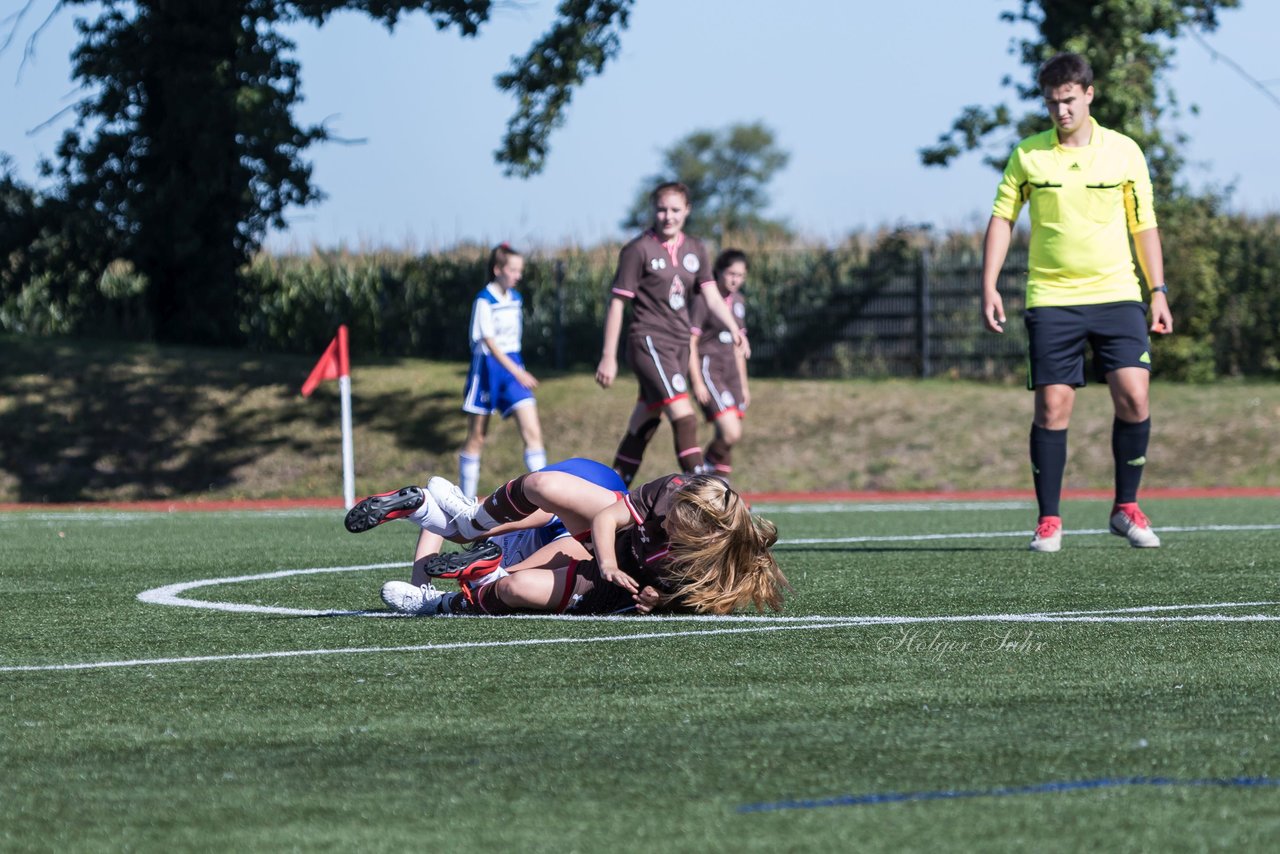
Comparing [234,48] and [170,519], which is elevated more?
[234,48]

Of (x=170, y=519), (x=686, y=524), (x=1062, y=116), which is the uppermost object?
(x=1062, y=116)

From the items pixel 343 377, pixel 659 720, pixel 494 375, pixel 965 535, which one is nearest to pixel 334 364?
pixel 343 377

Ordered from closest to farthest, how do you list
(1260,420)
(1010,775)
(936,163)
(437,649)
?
1. (1010,775)
2. (437,649)
3. (1260,420)
4. (936,163)

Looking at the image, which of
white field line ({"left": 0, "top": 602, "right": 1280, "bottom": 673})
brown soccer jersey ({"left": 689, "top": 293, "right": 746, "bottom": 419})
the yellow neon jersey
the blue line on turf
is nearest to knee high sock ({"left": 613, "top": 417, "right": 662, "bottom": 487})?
brown soccer jersey ({"left": 689, "top": 293, "right": 746, "bottom": 419})

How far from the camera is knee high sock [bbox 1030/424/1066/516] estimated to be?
9.22 meters

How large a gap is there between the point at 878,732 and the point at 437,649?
1.88 meters

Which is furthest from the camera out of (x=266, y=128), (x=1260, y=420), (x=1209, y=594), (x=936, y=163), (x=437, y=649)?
(x=936, y=163)

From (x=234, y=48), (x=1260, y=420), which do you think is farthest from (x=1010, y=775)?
(x=234, y=48)

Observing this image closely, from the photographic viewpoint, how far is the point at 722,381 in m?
15.3

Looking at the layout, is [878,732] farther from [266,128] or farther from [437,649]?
[266,128]

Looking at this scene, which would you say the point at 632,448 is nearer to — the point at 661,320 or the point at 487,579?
the point at 661,320

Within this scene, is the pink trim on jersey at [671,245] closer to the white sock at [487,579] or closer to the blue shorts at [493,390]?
the blue shorts at [493,390]

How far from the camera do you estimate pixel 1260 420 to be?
70.6 ft

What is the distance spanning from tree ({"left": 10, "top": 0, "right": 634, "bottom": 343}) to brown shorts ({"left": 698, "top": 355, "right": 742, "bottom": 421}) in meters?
10.3
